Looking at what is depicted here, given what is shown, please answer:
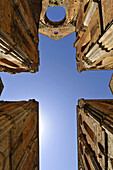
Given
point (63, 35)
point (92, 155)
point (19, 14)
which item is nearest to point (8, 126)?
point (92, 155)

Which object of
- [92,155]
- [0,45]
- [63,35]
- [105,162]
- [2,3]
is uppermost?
[63,35]

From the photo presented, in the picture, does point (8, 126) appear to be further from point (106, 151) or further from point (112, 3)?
point (112, 3)

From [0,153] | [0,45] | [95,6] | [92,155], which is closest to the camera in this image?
[0,153]

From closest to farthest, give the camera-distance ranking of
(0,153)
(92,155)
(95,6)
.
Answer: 1. (0,153)
2. (95,6)
3. (92,155)

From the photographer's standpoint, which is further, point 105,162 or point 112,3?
point 105,162

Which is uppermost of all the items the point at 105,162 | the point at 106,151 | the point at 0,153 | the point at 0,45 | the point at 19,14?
the point at 19,14

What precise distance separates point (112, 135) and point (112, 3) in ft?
24.6

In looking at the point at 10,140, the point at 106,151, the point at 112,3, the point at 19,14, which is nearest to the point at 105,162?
the point at 106,151

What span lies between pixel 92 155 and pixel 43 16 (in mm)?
21690

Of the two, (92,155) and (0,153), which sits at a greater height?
(0,153)

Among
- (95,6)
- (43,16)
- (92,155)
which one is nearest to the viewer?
(95,6)

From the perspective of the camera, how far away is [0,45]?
6723 millimetres

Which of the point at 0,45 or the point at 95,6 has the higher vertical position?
the point at 95,6

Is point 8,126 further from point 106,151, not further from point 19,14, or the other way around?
point 19,14
